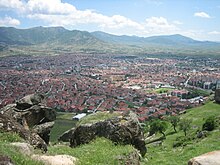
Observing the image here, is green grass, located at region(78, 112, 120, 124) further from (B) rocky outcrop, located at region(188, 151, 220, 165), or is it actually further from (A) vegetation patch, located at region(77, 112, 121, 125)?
(B) rocky outcrop, located at region(188, 151, 220, 165)

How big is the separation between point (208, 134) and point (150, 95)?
90.2m

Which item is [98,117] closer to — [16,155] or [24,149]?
[24,149]

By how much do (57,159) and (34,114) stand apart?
11133mm

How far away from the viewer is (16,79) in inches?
6171

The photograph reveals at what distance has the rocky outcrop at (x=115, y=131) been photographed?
18.6 meters

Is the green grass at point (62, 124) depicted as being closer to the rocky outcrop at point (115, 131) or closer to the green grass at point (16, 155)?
the rocky outcrop at point (115, 131)

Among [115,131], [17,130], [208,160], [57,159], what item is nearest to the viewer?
[208,160]

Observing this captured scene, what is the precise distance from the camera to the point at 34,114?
2342 cm

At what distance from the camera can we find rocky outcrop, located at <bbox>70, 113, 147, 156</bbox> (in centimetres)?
1864

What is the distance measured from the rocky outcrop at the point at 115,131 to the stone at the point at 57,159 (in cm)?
538

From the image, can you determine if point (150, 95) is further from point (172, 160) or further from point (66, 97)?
point (172, 160)

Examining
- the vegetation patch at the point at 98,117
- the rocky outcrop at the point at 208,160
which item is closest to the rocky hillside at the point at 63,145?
the vegetation patch at the point at 98,117

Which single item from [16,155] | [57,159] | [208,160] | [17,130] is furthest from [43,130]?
[208,160]

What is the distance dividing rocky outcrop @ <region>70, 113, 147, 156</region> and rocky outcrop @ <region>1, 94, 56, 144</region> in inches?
140
